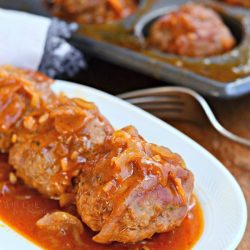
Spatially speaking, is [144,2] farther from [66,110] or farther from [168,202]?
[168,202]

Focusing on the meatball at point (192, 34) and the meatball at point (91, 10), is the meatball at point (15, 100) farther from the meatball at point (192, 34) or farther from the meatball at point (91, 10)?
the meatball at point (91, 10)

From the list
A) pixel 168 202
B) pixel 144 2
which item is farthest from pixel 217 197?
pixel 144 2

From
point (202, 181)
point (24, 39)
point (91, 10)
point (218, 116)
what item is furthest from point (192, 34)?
point (202, 181)

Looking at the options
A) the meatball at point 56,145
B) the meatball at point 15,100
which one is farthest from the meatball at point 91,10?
the meatball at point 56,145

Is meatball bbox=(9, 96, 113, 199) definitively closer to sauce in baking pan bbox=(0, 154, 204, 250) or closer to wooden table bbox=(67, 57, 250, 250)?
sauce in baking pan bbox=(0, 154, 204, 250)

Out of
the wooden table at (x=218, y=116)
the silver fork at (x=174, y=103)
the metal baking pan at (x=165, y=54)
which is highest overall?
the metal baking pan at (x=165, y=54)

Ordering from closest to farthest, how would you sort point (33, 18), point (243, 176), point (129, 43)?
point (243, 176) < point (33, 18) < point (129, 43)
